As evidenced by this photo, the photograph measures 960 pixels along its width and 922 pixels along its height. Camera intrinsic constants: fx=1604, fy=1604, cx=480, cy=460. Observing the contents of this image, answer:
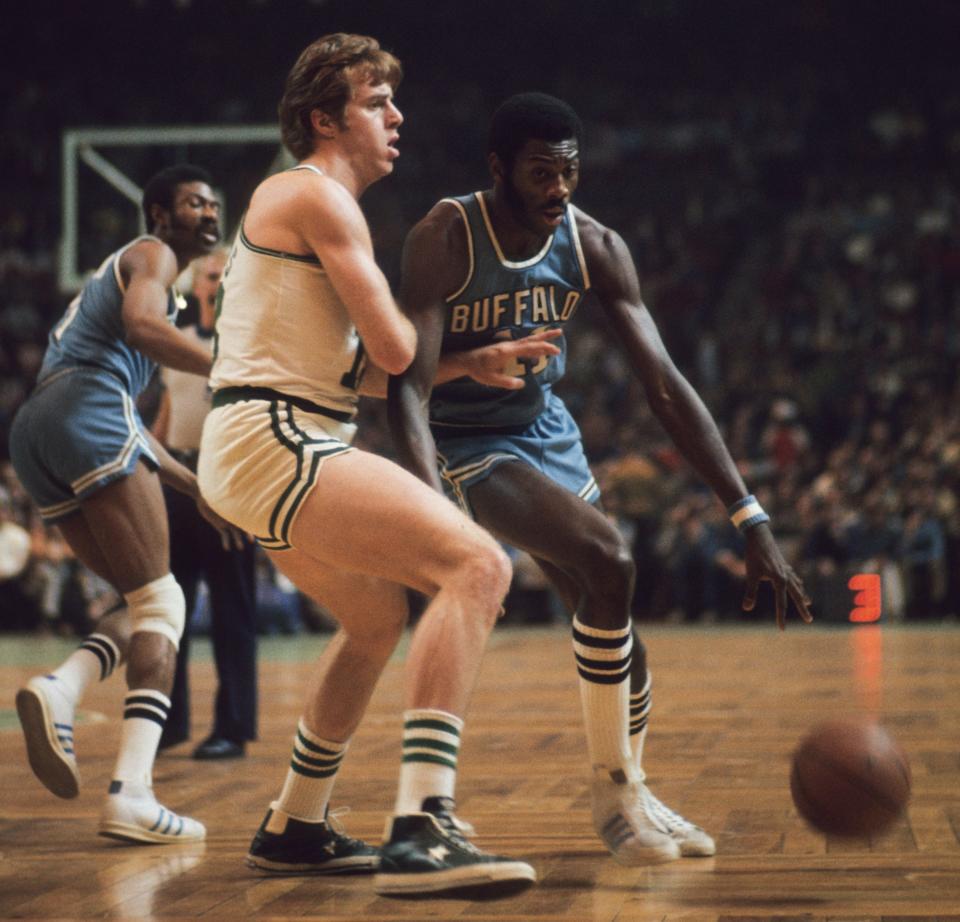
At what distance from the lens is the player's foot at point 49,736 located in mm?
4352

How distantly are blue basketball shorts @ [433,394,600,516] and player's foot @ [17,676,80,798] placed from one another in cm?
125

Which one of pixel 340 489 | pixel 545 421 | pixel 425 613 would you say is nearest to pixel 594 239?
pixel 545 421

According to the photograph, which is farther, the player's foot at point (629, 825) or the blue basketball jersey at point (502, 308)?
the blue basketball jersey at point (502, 308)

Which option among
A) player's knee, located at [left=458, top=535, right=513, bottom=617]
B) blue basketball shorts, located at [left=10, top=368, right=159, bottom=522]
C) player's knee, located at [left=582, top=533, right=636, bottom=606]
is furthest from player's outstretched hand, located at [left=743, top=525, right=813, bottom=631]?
blue basketball shorts, located at [left=10, top=368, right=159, bottom=522]

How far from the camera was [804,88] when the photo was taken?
2131cm

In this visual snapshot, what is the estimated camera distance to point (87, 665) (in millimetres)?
4699

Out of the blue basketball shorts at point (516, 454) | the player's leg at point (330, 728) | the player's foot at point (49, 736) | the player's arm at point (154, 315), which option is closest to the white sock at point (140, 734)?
the player's foot at point (49, 736)

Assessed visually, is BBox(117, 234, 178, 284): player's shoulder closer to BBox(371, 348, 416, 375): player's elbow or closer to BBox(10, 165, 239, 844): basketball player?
BBox(10, 165, 239, 844): basketball player

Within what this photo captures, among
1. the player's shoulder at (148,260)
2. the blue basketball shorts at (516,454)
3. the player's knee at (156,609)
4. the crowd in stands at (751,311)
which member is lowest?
the player's knee at (156,609)

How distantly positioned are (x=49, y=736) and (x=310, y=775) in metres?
0.97

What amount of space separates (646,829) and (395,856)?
103 cm

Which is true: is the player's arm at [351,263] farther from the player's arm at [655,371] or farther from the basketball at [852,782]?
the basketball at [852,782]

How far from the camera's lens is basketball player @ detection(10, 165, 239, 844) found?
14.4 ft

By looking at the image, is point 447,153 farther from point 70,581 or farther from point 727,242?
point 70,581
